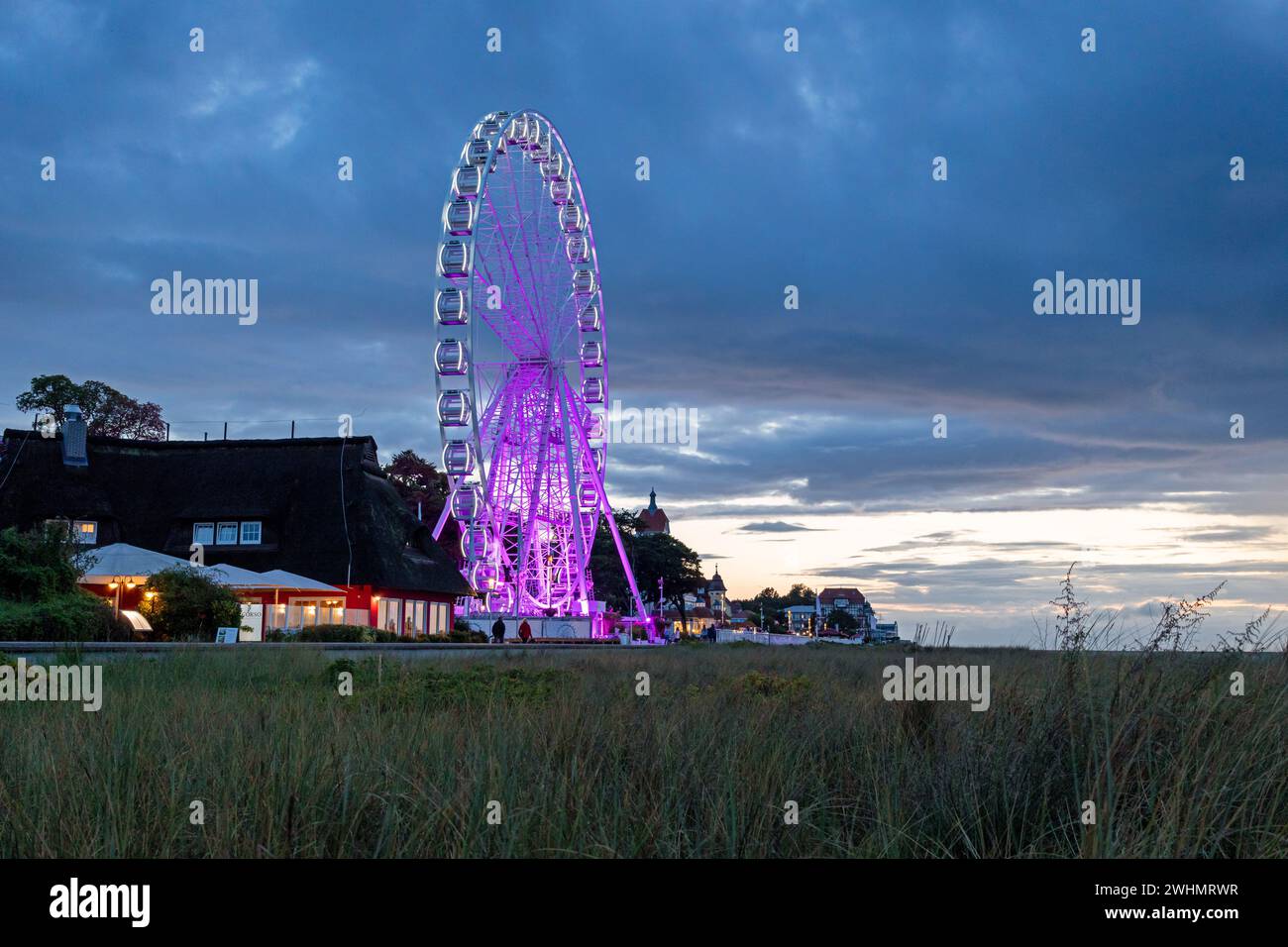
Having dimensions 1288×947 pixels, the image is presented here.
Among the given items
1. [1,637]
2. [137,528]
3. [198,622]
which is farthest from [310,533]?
[1,637]

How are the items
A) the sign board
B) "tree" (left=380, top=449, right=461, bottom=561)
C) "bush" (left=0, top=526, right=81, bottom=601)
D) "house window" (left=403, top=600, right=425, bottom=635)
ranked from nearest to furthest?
"bush" (left=0, top=526, right=81, bottom=601), the sign board, "house window" (left=403, top=600, right=425, bottom=635), "tree" (left=380, top=449, right=461, bottom=561)

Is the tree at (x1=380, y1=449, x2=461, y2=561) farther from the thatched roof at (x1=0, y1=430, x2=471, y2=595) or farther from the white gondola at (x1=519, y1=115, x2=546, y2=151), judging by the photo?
the white gondola at (x1=519, y1=115, x2=546, y2=151)

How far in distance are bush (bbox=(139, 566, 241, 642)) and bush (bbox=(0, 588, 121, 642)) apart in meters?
4.56

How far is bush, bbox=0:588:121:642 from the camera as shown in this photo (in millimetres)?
19438

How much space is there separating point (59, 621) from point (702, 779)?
18395mm

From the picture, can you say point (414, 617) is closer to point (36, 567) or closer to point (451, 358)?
point (451, 358)

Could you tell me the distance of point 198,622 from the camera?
2750cm

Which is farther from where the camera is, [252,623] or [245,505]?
[245,505]

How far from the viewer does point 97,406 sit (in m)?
58.4

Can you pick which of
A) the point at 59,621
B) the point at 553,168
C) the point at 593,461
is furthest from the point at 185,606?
the point at 553,168

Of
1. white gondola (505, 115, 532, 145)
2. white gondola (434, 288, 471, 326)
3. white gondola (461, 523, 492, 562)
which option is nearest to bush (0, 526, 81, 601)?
white gondola (434, 288, 471, 326)

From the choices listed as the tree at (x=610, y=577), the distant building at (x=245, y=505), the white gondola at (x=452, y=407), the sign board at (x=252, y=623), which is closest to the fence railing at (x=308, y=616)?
the distant building at (x=245, y=505)
